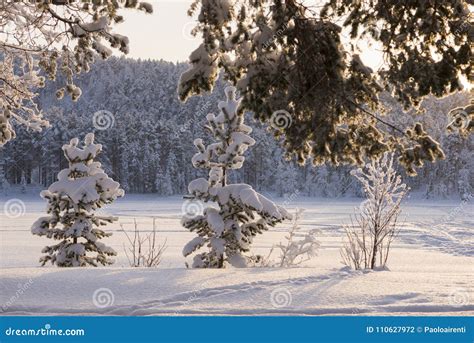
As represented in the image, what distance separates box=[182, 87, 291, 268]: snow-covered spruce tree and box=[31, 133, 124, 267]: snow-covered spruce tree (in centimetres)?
218

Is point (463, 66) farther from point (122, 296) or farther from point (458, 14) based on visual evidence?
point (122, 296)

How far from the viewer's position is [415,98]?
6031 millimetres

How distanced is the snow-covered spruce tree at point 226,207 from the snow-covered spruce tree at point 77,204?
2177 millimetres

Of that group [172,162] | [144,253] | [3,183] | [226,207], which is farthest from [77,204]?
[3,183]

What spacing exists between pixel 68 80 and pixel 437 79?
6.39m

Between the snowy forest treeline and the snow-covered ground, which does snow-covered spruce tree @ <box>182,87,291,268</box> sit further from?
the snowy forest treeline

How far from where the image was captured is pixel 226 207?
11672 millimetres

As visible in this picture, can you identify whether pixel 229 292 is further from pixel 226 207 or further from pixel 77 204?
pixel 77 204

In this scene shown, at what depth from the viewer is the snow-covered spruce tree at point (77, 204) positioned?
12.2 m

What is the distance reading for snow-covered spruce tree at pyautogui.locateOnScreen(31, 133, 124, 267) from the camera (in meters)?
12.2

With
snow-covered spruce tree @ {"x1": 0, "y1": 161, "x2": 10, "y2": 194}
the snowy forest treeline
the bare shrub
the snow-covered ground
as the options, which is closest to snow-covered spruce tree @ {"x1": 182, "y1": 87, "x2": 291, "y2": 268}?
the bare shrub

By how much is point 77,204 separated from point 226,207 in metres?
3.75
